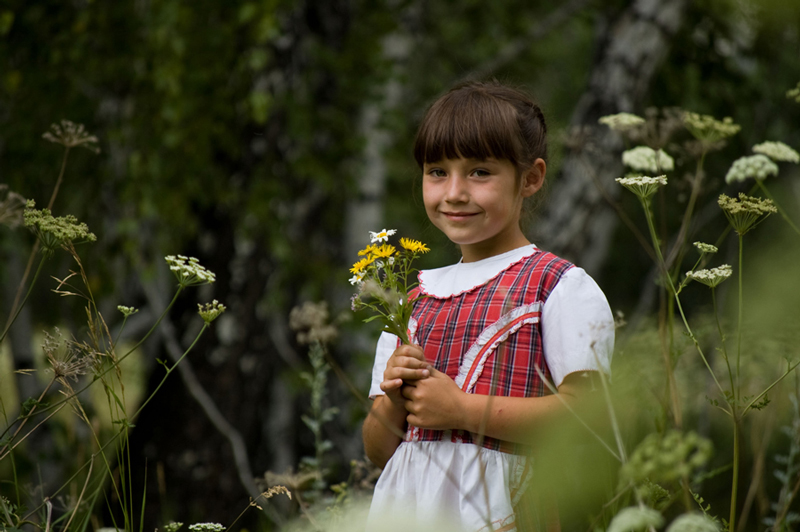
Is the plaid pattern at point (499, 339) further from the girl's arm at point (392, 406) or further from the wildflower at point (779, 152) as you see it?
the wildflower at point (779, 152)

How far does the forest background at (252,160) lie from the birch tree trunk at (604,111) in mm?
11

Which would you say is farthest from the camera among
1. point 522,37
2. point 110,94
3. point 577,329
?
point 522,37

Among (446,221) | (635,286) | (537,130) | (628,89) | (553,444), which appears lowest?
(635,286)

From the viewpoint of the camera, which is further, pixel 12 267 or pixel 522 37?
pixel 522 37

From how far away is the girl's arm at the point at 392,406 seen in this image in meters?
1.36

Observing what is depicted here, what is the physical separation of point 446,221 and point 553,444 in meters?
0.72

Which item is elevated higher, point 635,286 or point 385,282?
point 385,282

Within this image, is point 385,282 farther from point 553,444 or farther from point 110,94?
point 110,94

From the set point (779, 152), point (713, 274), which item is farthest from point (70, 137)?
point (779, 152)

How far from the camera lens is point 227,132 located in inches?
146

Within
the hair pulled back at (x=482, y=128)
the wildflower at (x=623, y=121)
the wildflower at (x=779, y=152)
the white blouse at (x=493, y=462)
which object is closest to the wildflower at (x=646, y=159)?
the wildflower at (x=623, y=121)

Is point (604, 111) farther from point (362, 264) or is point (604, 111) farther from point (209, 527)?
point (209, 527)

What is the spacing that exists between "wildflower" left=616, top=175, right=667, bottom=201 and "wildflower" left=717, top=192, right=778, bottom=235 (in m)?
0.13

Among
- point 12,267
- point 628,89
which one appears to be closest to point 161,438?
point 12,267
